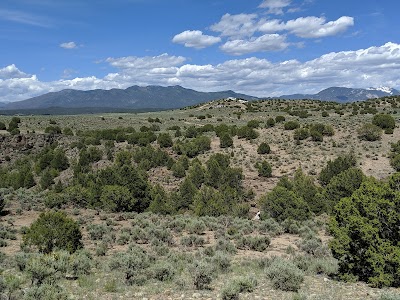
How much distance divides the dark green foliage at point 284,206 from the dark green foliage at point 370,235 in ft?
45.6

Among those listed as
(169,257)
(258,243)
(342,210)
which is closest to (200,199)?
(258,243)

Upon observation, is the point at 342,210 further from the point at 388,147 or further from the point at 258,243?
the point at 388,147

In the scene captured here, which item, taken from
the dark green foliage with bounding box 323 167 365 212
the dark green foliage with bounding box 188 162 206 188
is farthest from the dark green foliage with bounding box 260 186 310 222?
the dark green foliage with bounding box 188 162 206 188

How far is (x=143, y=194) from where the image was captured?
31.0 meters

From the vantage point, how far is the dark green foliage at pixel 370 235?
10.7m

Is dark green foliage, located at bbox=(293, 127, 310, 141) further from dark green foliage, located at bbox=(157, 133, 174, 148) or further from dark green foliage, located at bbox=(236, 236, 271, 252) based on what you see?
dark green foliage, located at bbox=(236, 236, 271, 252)

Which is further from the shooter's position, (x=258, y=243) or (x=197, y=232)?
(x=197, y=232)

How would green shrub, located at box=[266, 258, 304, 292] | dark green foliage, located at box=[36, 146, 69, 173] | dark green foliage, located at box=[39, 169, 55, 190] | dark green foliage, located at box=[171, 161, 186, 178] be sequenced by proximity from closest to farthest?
1. green shrub, located at box=[266, 258, 304, 292]
2. dark green foliage, located at box=[171, 161, 186, 178]
3. dark green foliage, located at box=[39, 169, 55, 190]
4. dark green foliage, located at box=[36, 146, 69, 173]

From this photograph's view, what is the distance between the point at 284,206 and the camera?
2653 cm

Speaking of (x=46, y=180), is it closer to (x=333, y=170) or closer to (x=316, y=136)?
(x=333, y=170)

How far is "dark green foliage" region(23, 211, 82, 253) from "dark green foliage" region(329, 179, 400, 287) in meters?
10.7

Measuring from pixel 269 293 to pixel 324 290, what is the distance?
168 centimetres

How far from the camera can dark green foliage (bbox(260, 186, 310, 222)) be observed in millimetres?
25703

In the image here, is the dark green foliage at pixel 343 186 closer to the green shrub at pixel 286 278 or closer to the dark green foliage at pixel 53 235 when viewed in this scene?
the green shrub at pixel 286 278
